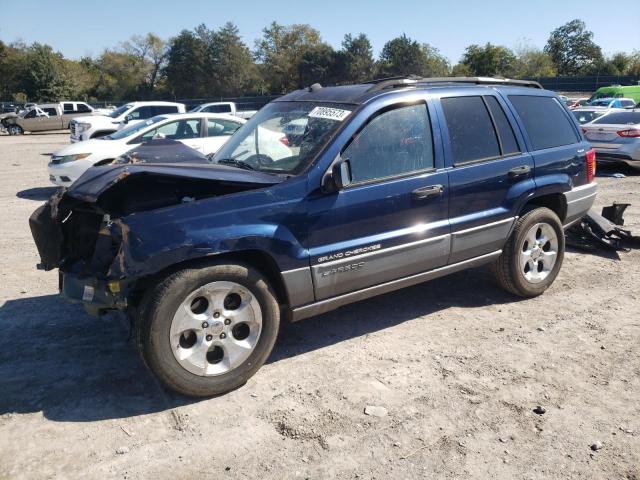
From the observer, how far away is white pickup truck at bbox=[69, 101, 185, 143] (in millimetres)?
16314

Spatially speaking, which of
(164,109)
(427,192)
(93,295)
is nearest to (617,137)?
(427,192)

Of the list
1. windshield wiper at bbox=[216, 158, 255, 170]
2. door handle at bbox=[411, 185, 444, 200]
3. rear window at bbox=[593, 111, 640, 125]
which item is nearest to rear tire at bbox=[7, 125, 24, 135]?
rear window at bbox=[593, 111, 640, 125]

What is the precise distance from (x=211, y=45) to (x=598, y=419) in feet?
238

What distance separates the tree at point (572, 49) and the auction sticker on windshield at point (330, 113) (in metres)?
93.2

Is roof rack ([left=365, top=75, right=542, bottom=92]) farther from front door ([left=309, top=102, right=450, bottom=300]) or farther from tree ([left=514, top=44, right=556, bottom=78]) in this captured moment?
tree ([left=514, top=44, right=556, bottom=78])

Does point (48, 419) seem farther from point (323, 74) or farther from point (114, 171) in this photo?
point (323, 74)

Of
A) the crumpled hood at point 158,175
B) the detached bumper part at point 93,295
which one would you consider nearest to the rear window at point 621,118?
the crumpled hood at point 158,175

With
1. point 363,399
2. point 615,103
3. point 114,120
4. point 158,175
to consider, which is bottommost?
point 363,399

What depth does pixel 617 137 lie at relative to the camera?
1272cm

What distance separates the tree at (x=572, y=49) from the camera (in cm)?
8500

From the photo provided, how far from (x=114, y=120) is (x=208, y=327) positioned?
17.9 m

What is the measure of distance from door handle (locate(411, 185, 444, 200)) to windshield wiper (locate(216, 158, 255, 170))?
1.25 metres

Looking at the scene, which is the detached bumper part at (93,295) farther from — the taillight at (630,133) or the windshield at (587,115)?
the windshield at (587,115)

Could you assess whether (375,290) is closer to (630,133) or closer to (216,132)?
(216,132)
